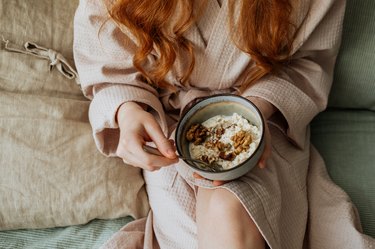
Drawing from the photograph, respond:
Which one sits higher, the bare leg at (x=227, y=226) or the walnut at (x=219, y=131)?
the walnut at (x=219, y=131)

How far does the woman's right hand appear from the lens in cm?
80

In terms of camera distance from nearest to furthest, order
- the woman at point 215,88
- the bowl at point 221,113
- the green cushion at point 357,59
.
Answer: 1. the bowl at point 221,113
2. the woman at point 215,88
3. the green cushion at point 357,59

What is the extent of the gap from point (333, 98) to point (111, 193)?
0.60 metres

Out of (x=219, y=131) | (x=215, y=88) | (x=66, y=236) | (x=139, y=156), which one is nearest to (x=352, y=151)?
(x=215, y=88)

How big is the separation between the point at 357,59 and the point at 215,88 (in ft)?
1.18

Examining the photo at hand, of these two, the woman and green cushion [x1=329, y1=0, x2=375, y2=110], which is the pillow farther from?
green cushion [x1=329, y1=0, x2=375, y2=110]

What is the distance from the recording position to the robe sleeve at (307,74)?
0.99 m

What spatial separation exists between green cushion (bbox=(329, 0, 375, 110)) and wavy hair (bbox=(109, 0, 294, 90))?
21cm

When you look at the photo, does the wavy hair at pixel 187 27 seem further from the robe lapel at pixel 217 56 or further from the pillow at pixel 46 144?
the pillow at pixel 46 144

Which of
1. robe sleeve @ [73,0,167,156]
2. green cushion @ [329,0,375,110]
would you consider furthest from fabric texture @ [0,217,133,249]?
green cushion @ [329,0,375,110]

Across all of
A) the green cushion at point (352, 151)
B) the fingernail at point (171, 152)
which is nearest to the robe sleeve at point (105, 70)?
the fingernail at point (171, 152)

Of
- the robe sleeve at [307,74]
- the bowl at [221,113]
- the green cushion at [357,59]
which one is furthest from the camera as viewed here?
the green cushion at [357,59]

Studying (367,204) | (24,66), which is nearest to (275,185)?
(367,204)

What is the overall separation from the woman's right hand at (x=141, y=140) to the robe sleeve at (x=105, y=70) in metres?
0.06
